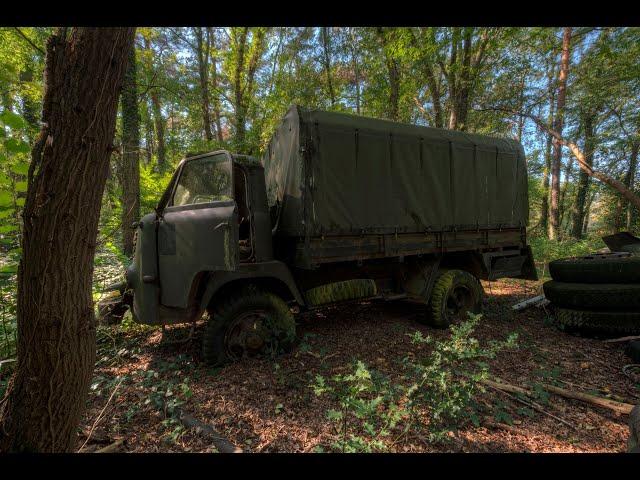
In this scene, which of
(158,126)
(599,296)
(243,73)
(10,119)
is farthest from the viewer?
(158,126)

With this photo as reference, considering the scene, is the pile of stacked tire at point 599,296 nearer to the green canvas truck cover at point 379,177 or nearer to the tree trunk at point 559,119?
the green canvas truck cover at point 379,177

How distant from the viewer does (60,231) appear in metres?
1.64

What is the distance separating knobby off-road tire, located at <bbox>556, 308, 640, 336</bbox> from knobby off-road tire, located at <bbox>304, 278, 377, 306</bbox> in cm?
300

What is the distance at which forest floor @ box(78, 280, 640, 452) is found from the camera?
8.20 feet

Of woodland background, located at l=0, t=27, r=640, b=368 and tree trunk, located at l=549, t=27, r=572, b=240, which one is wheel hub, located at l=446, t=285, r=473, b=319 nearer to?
woodland background, located at l=0, t=27, r=640, b=368

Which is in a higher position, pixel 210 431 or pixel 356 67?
pixel 356 67

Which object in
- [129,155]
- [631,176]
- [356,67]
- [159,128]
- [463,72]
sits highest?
[356,67]

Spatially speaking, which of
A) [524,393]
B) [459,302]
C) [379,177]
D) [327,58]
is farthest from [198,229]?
[327,58]

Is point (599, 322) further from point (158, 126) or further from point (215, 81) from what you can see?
point (158, 126)

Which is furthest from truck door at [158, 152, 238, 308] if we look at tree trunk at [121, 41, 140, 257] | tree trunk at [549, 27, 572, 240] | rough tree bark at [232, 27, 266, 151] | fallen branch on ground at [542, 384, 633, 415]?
tree trunk at [549, 27, 572, 240]

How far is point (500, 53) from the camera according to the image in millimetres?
10492

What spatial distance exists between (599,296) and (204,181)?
18.6 ft
